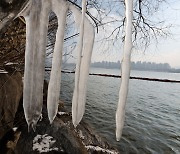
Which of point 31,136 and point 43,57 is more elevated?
point 43,57

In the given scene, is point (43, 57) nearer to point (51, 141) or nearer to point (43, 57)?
point (43, 57)

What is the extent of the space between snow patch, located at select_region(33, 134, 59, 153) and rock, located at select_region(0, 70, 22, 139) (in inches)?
34.0

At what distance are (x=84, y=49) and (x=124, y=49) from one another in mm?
420

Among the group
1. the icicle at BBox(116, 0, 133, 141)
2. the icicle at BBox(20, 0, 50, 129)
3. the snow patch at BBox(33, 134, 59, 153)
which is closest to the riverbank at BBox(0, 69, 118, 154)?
the snow patch at BBox(33, 134, 59, 153)

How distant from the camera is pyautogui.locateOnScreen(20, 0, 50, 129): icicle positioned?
1.65 m

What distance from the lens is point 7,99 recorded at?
514 cm

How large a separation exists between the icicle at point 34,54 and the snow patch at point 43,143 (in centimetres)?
322

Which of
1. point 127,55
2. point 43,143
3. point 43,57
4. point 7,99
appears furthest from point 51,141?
point 127,55

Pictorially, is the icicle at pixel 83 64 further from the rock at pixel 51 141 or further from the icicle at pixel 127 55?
the rock at pixel 51 141

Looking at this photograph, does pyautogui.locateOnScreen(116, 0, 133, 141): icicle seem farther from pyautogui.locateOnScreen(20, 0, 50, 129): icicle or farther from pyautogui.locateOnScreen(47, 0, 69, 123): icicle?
pyautogui.locateOnScreen(20, 0, 50, 129): icicle

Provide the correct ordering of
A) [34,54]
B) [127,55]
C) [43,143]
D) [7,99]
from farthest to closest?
[7,99]
[43,143]
[34,54]
[127,55]

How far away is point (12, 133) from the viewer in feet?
17.4

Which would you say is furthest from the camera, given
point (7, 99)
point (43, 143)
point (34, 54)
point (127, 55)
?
point (7, 99)

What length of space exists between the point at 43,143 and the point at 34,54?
3787 millimetres
